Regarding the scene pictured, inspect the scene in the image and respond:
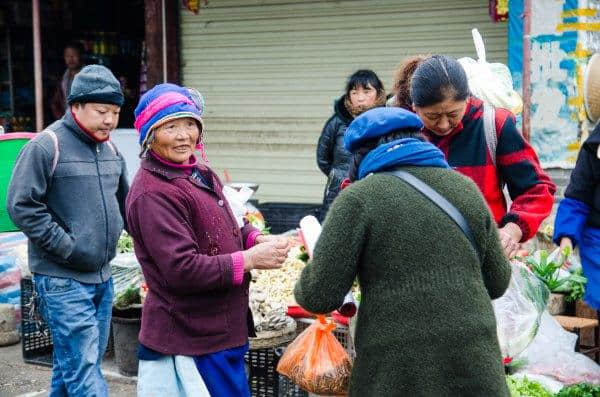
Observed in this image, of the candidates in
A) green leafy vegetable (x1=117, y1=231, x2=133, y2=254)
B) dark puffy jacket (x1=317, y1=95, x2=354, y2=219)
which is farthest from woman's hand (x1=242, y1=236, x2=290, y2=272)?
dark puffy jacket (x1=317, y1=95, x2=354, y2=219)

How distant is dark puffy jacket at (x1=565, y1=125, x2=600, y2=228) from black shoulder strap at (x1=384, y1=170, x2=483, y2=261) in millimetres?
2282

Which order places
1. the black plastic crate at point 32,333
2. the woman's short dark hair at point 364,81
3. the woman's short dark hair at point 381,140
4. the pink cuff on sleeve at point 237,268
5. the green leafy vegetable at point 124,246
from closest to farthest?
the woman's short dark hair at point 381,140 → the pink cuff on sleeve at point 237,268 → the black plastic crate at point 32,333 → the green leafy vegetable at point 124,246 → the woman's short dark hair at point 364,81

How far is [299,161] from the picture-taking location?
33.4 ft

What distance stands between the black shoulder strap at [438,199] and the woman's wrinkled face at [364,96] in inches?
177

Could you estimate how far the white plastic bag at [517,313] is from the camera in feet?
14.4

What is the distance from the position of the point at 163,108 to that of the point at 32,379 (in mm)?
3805

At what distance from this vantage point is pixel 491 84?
420 cm

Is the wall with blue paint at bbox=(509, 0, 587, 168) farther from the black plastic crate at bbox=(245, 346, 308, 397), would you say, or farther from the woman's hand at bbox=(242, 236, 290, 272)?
the woman's hand at bbox=(242, 236, 290, 272)

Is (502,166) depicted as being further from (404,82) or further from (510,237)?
(404,82)

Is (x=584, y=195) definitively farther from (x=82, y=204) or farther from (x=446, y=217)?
(x=82, y=204)

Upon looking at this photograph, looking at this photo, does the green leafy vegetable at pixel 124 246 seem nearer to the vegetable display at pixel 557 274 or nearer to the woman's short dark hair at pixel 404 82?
the vegetable display at pixel 557 274

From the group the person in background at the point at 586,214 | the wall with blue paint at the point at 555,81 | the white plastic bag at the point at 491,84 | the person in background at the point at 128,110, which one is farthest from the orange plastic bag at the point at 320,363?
the person in background at the point at 128,110

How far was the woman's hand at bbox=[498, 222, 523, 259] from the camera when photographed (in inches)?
145

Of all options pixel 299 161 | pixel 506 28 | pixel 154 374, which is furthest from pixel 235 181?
pixel 154 374
